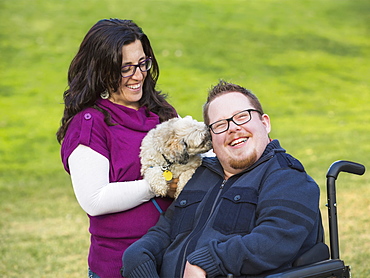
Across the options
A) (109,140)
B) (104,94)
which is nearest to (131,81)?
(104,94)

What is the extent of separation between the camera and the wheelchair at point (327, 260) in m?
2.46

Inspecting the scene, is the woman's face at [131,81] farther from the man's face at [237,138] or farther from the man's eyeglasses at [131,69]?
the man's face at [237,138]

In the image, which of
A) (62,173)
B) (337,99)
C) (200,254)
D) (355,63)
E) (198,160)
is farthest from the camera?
(355,63)

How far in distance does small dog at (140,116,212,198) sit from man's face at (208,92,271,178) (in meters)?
0.37

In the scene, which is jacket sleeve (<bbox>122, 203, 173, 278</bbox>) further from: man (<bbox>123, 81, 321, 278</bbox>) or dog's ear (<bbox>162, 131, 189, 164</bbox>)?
dog's ear (<bbox>162, 131, 189, 164</bbox>)

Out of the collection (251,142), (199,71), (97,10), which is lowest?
(251,142)

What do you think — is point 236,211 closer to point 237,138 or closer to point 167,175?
point 237,138

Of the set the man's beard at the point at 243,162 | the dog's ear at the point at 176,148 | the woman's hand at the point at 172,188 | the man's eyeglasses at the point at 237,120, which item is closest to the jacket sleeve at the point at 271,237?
the man's beard at the point at 243,162

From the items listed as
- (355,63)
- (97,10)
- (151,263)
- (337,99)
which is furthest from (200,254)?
(97,10)

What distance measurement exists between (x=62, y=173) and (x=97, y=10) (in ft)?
43.0

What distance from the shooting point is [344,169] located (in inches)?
114

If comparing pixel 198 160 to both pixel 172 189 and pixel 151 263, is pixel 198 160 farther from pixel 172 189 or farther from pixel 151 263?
pixel 151 263

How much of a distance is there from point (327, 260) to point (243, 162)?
0.66m

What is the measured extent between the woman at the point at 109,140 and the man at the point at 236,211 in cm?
20
